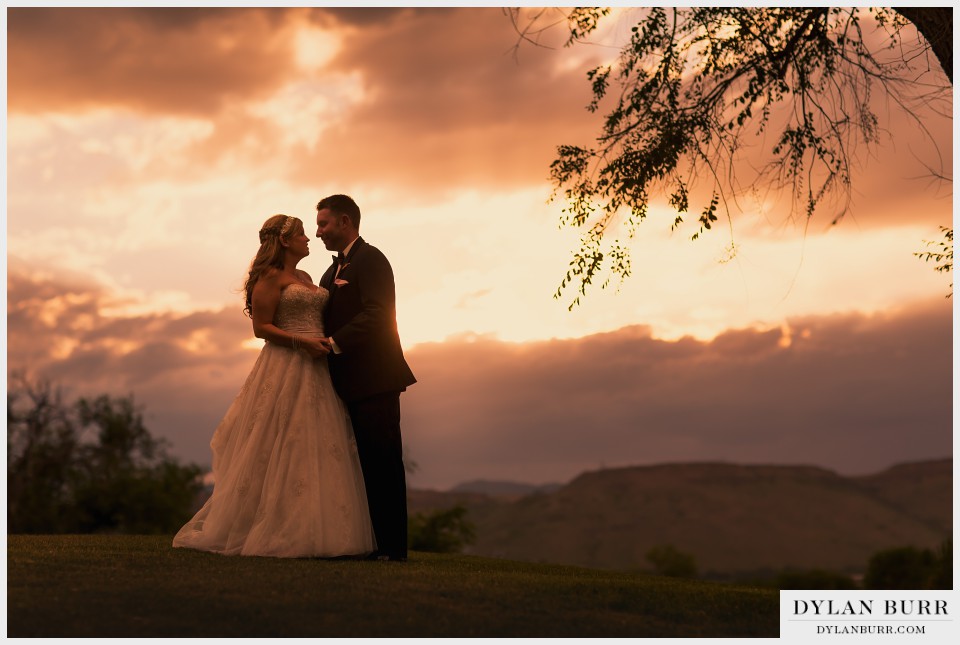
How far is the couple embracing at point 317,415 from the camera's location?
8734mm

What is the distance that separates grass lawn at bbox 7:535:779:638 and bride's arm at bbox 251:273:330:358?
198 cm

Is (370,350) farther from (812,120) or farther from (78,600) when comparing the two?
(812,120)

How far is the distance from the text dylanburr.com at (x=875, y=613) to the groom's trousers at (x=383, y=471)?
3.45m

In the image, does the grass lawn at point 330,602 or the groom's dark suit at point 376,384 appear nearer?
the grass lawn at point 330,602

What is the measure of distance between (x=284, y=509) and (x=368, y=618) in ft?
9.07

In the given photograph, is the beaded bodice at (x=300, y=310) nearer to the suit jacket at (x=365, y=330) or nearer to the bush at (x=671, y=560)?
the suit jacket at (x=365, y=330)

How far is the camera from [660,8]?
1144 centimetres

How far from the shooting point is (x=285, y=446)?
29.0 ft

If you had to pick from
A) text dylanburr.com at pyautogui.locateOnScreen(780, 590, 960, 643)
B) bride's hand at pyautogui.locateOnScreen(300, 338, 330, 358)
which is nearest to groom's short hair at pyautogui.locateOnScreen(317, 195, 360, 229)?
bride's hand at pyautogui.locateOnScreen(300, 338, 330, 358)

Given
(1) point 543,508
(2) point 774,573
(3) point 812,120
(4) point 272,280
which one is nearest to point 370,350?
(4) point 272,280

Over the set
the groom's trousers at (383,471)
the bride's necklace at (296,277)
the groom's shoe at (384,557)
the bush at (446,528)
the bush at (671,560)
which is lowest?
the bush at (671,560)

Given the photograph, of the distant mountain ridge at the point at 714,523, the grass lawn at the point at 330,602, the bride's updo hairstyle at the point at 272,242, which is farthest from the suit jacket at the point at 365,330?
the distant mountain ridge at the point at 714,523

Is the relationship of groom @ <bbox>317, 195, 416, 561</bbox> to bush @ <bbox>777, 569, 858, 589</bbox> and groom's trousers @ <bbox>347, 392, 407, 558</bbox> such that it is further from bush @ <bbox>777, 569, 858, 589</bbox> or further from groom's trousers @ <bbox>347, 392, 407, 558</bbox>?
bush @ <bbox>777, 569, 858, 589</bbox>

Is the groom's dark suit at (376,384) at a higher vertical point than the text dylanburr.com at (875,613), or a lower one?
higher
